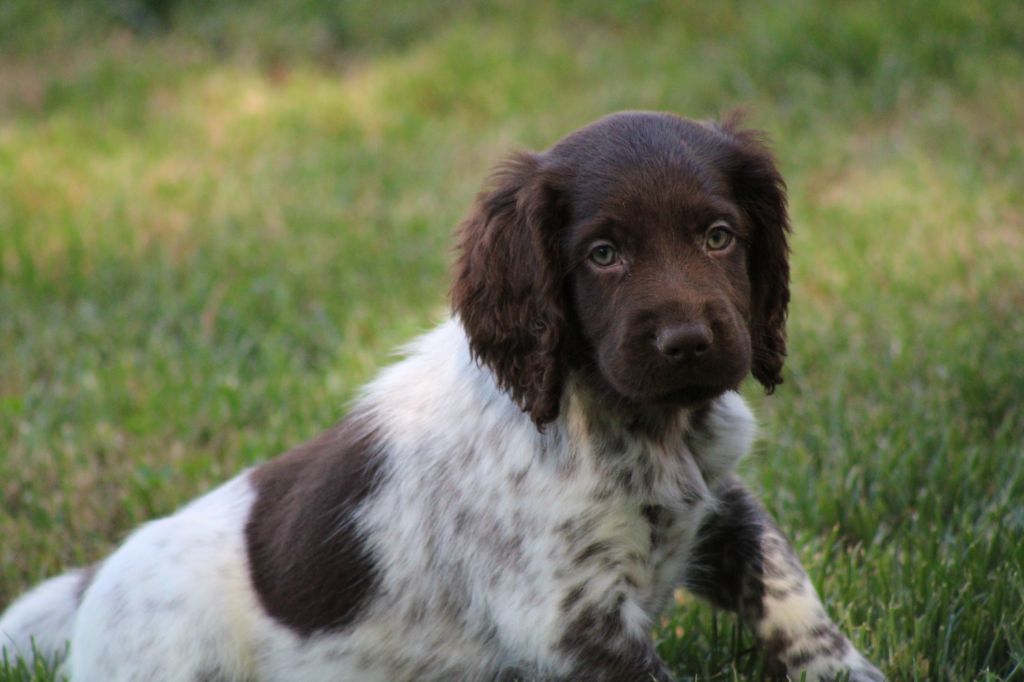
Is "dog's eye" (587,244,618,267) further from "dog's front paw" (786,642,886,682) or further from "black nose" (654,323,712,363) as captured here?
"dog's front paw" (786,642,886,682)

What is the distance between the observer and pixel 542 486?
338 cm

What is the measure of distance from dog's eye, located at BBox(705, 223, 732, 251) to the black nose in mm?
298

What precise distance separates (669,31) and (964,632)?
699 centimetres

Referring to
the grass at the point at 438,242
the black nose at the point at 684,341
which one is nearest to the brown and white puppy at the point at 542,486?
the black nose at the point at 684,341

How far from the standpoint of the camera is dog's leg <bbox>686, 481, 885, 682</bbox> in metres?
3.53

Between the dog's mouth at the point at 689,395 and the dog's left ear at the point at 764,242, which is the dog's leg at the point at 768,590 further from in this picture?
the dog's mouth at the point at 689,395

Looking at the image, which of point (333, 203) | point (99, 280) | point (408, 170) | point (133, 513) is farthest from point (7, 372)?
point (408, 170)

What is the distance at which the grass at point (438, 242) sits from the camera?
4578 mm

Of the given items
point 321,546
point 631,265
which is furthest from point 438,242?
point 631,265

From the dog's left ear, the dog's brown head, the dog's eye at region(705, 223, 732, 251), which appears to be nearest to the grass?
the dog's left ear

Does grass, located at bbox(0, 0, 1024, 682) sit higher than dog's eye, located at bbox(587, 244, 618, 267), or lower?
lower

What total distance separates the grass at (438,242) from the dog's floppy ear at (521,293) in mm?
1000

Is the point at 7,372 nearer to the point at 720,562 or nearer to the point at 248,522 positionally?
the point at 248,522

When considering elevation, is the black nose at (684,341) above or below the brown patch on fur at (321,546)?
above
